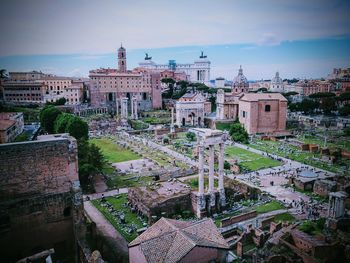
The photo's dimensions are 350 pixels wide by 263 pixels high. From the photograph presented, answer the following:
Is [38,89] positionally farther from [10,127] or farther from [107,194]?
[107,194]

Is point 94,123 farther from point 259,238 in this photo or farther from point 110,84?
point 259,238

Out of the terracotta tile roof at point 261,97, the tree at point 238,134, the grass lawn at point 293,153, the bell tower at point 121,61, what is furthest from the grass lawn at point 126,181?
the bell tower at point 121,61

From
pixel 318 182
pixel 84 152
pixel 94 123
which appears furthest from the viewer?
pixel 94 123

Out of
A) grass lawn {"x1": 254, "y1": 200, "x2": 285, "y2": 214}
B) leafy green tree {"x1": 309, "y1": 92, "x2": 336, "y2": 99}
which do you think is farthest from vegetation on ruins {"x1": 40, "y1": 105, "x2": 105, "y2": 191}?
leafy green tree {"x1": 309, "y1": 92, "x2": 336, "y2": 99}

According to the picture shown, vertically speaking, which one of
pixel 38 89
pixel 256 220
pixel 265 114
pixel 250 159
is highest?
pixel 38 89

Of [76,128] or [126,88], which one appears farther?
[126,88]

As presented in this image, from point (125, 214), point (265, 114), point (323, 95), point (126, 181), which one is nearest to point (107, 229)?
point (125, 214)

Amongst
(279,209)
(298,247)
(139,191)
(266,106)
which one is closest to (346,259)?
(298,247)

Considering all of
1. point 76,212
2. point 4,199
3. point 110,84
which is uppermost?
point 110,84
